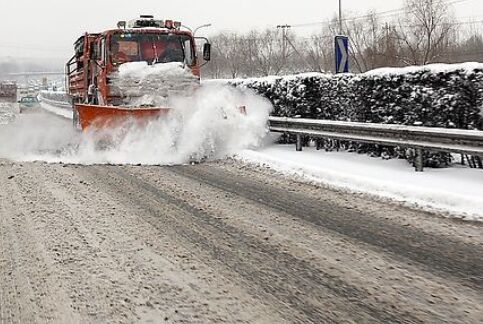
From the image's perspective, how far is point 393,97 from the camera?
9.16 m

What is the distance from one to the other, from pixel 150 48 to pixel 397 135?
20.2 ft

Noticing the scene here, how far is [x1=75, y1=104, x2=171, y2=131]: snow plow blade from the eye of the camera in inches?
A: 410

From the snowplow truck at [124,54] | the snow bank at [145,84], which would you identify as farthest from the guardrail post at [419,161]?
the snow bank at [145,84]

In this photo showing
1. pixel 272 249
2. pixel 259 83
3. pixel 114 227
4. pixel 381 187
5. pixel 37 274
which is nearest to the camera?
pixel 37 274

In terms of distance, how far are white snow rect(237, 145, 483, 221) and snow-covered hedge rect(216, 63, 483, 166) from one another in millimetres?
646

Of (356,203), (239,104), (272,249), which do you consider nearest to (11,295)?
(272,249)

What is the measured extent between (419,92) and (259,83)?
526 centimetres

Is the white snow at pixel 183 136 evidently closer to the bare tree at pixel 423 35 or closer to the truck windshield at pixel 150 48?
the truck windshield at pixel 150 48

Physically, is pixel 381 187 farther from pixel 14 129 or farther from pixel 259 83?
pixel 14 129

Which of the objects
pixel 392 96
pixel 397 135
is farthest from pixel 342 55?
pixel 397 135

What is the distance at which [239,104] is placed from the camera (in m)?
11.1

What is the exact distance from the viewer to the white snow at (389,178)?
637cm

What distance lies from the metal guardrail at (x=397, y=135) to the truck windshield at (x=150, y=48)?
2.91 meters

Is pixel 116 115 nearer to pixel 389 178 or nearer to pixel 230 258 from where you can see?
pixel 389 178
